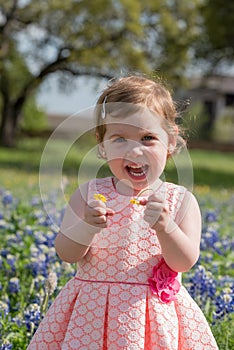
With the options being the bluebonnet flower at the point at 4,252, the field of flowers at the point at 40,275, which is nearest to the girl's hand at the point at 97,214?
the field of flowers at the point at 40,275

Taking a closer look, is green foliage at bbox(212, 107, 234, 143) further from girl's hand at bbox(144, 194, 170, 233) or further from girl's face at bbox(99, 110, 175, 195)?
girl's hand at bbox(144, 194, 170, 233)

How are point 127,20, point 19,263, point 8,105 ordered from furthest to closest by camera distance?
point 8,105
point 127,20
point 19,263

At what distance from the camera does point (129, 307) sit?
2.88m

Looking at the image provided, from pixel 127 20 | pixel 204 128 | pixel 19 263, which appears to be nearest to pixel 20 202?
pixel 19 263

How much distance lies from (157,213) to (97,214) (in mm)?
226

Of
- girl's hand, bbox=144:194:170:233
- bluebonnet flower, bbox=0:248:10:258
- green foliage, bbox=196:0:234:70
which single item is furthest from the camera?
green foliage, bbox=196:0:234:70

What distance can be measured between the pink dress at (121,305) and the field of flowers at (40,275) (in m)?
0.43

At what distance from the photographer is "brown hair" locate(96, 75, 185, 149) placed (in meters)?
2.93

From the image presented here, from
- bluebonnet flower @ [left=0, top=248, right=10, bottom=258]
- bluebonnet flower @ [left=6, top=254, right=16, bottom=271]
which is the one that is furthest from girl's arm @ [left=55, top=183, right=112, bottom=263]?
bluebonnet flower @ [left=0, top=248, right=10, bottom=258]

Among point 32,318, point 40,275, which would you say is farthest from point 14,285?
point 32,318

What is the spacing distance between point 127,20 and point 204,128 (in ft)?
60.3

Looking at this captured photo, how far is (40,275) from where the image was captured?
14.2ft

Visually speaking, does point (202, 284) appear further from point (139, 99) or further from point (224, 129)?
point (224, 129)

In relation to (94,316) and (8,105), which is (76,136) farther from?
(8,105)
